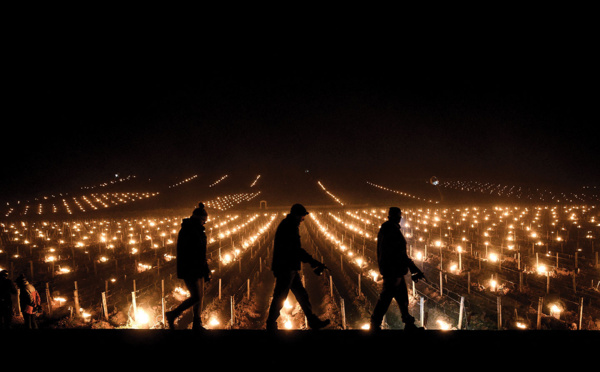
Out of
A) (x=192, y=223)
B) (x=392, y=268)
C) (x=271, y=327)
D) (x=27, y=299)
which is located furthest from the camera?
(x=27, y=299)

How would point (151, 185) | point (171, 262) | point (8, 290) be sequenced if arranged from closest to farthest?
point (8, 290) < point (171, 262) < point (151, 185)

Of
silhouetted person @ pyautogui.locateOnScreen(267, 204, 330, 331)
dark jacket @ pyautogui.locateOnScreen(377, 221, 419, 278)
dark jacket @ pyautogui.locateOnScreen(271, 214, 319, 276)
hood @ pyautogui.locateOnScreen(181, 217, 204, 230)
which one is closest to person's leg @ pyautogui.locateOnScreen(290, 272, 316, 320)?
silhouetted person @ pyautogui.locateOnScreen(267, 204, 330, 331)

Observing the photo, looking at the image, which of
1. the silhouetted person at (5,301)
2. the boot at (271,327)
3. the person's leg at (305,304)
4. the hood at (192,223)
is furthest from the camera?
the silhouetted person at (5,301)

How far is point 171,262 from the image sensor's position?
17422 millimetres

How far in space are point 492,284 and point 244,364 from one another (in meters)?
11.8

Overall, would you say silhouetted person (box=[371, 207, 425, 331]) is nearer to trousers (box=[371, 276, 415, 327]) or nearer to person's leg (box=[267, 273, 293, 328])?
trousers (box=[371, 276, 415, 327])

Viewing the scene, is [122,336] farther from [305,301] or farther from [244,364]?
[305,301]

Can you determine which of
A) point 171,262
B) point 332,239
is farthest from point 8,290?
point 332,239

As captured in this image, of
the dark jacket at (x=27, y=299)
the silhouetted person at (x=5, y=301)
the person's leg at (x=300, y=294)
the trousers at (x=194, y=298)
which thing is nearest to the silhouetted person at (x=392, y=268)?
the person's leg at (x=300, y=294)

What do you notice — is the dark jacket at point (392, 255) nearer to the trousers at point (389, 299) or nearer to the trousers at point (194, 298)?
the trousers at point (389, 299)

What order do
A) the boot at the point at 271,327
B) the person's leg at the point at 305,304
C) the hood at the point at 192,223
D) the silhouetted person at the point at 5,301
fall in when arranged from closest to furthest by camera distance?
the boot at the point at 271,327 → the person's leg at the point at 305,304 → the hood at the point at 192,223 → the silhouetted person at the point at 5,301

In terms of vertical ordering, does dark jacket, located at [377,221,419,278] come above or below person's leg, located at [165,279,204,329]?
above

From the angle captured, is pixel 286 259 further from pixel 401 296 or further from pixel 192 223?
pixel 401 296

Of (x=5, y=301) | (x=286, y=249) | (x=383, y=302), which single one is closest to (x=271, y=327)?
(x=286, y=249)
